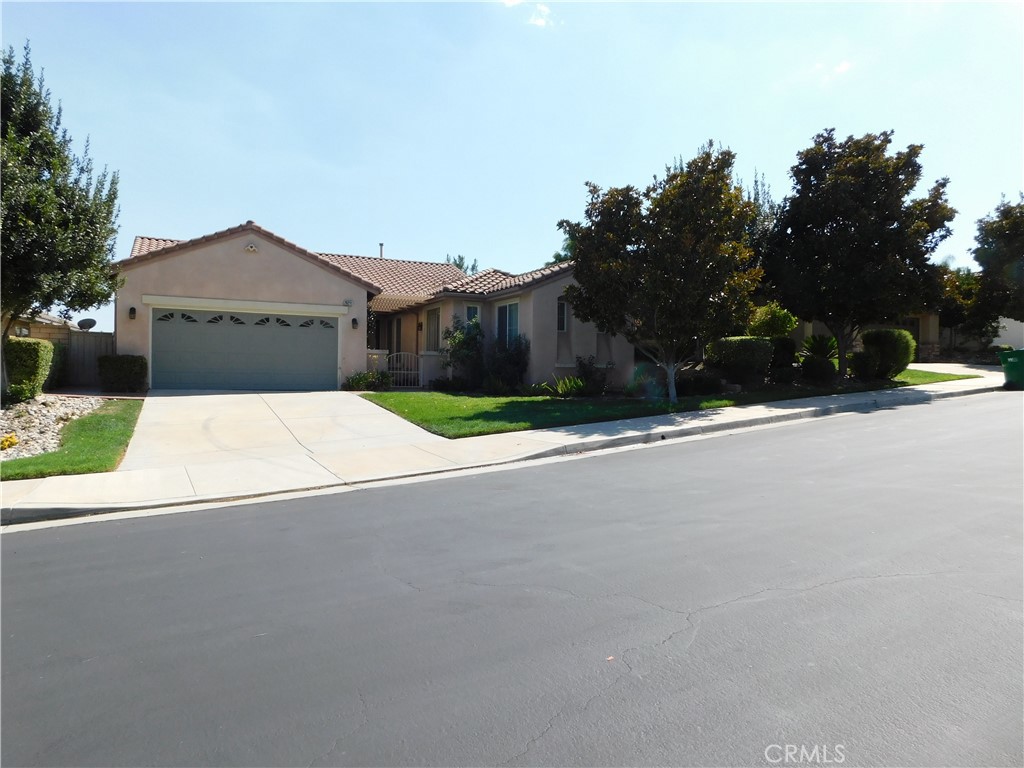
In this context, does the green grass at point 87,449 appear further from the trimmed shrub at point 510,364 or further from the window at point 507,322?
the window at point 507,322

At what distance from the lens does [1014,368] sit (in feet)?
64.6

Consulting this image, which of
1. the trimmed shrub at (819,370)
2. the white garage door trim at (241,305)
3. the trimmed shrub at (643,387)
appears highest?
the white garage door trim at (241,305)

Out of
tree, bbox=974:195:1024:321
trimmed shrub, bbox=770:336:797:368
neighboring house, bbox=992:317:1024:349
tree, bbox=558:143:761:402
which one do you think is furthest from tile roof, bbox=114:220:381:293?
neighboring house, bbox=992:317:1024:349

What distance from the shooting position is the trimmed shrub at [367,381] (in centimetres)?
2067

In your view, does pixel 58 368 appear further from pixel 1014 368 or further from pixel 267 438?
pixel 1014 368

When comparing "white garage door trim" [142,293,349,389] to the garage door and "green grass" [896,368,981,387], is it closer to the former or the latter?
the garage door

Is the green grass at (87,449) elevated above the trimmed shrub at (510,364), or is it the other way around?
the trimmed shrub at (510,364)

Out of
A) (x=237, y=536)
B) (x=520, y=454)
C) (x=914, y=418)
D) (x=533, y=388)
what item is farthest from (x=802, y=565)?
(x=533, y=388)

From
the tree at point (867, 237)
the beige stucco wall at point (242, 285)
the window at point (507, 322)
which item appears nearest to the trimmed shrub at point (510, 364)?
the window at point (507, 322)

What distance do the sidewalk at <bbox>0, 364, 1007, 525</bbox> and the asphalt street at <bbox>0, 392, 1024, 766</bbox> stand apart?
3.09 ft

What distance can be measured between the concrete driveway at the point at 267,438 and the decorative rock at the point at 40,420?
4.09 ft

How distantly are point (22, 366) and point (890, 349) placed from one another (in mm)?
23249

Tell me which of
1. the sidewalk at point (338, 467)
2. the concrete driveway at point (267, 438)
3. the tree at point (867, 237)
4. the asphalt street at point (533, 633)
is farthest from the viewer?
the tree at point (867, 237)

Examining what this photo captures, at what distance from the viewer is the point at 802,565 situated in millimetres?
5305
